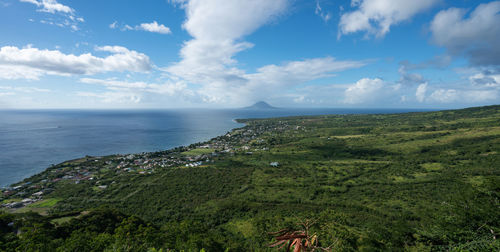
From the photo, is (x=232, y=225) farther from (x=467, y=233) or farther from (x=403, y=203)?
(x=403, y=203)

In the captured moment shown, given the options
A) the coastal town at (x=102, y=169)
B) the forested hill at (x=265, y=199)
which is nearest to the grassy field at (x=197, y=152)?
the coastal town at (x=102, y=169)

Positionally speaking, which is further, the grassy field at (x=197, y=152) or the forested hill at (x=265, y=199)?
the grassy field at (x=197, y=152)

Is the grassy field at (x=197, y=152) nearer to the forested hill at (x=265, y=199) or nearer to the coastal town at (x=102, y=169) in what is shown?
the coastal town at (x=102, y=169)

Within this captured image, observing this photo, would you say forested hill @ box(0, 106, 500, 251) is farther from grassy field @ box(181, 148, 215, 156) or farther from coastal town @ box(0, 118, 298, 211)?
grassy field @ box(181, 148, 215, 156)

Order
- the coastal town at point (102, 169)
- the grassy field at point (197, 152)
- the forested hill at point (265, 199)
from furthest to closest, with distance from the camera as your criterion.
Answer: the grassy field at point (197, 152), the coastal town at point (102, 169), the forested hill at point (265, 199)

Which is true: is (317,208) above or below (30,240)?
below

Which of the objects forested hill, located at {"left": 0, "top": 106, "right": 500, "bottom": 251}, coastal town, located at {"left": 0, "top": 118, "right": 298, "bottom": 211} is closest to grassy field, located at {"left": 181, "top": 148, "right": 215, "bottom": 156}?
coastal town, located at {"left": 0, "top": 118, "right": 298, "bottom": 211}

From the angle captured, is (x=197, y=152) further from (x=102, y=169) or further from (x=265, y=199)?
(x=265, y=199)

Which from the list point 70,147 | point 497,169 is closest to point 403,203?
point 497,169
